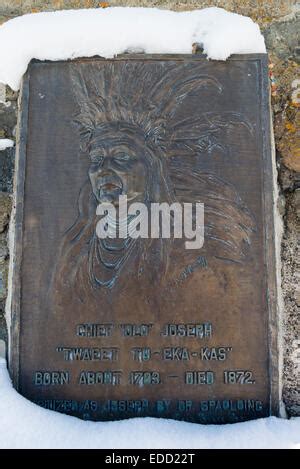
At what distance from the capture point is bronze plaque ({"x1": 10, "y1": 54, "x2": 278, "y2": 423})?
1876mm

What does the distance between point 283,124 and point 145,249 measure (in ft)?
2.63

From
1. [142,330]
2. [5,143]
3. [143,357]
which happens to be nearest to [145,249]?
[142,330]

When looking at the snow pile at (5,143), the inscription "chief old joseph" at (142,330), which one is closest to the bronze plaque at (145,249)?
the inscription "chief old joseph" at (142,330)

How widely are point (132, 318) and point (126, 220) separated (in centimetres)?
39

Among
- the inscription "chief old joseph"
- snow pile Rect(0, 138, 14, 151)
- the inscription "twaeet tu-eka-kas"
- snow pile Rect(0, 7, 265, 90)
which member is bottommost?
the inscription "twaeet tu-eka-kas"

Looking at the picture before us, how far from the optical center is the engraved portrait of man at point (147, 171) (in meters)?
1.95

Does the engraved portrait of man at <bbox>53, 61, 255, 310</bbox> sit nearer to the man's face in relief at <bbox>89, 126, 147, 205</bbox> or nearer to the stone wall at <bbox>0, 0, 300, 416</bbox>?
the man's face in relief at <bbox>89, 126, 147, 205</bbox>

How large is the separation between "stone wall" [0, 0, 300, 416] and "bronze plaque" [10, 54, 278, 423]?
114 mm

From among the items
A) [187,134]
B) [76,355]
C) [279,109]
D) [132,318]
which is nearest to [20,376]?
[76,355]

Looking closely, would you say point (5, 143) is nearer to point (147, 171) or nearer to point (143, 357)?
point (147, 171)

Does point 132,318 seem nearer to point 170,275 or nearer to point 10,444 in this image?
point 170,275

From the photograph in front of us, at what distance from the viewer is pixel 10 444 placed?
1.71 meters

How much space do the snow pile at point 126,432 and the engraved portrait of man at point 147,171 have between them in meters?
0.46

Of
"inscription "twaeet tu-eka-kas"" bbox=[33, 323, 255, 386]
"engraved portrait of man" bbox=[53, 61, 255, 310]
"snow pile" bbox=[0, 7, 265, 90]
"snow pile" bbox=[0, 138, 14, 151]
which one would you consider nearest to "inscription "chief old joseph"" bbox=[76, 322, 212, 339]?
"inscription "twaeet tu-eka-kas"" bbox=[33, 323, 255, 386]
